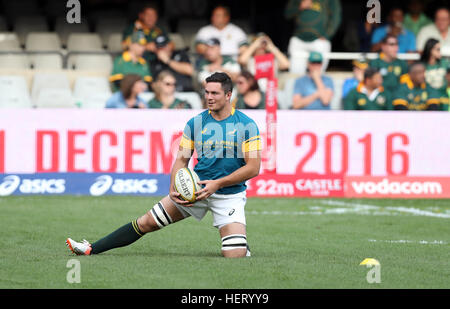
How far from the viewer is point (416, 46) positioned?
18.6 metres

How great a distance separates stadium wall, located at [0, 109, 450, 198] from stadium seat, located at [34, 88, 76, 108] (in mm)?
1227

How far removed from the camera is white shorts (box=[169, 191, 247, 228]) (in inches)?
336

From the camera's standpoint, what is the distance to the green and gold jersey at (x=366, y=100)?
16.1 meters

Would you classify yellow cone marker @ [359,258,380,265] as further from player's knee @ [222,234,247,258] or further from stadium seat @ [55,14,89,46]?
stadium seat @ [55,14,89,46]

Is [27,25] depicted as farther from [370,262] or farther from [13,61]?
[370,262]

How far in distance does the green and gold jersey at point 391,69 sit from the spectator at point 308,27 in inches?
43.5

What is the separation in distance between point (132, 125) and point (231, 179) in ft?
21.7

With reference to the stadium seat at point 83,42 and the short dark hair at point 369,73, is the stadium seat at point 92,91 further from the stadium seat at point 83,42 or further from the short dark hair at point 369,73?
the short dark hair at point 369,73

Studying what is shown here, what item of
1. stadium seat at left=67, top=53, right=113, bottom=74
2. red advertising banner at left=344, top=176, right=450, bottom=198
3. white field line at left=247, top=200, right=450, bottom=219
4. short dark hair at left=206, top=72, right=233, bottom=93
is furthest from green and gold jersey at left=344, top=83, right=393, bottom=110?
short dark hair at left=206, top=72, right=233, bottom=93

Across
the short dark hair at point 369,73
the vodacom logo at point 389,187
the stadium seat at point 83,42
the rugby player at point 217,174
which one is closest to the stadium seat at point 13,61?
the stadium seat at point 83,42

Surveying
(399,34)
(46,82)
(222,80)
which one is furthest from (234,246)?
(399,34)

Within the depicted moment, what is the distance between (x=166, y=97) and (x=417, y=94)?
435 centimetres
